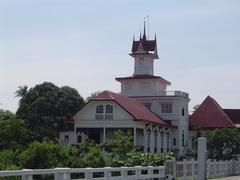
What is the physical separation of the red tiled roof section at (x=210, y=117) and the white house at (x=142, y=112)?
2311 mm

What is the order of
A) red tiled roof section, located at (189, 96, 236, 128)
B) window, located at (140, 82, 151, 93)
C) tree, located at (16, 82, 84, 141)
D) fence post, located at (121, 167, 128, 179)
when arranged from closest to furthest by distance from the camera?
fence post, located at (121, 167, 128, 179)
tree, located at (16, 82, 84, 141)
window, located at (140, 82, 151, 93)
red tiled roof section, located at (189, 96, 236, 128)

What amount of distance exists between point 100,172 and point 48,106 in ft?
180

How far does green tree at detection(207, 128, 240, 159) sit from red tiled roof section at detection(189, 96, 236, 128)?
16.9 metres

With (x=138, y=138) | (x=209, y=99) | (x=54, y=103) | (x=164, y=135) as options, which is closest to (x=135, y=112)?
(x=138, y=138)

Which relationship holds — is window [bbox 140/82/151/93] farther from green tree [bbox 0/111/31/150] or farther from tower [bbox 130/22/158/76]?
green tree [bbox 0/111/31/150]

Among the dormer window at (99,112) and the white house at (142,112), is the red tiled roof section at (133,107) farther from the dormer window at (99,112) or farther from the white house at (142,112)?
the dormer window at (99,112)

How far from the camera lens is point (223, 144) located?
57594 mm

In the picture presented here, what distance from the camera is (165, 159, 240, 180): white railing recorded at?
28.7 metres

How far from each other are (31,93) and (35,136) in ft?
38.8

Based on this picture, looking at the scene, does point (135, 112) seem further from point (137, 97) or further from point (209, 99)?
point (209, 99)

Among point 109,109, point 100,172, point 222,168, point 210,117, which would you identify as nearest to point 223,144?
point 109,109

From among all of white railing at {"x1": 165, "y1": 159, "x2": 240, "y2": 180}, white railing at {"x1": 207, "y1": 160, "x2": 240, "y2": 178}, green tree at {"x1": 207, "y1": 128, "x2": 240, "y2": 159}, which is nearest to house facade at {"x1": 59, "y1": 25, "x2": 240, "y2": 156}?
green tree at {"x1": 207, "y1": 128, "x2": 240, "y2": 159}

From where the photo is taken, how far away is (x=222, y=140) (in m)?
57.8

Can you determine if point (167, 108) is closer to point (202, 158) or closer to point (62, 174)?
point (202, 158)
